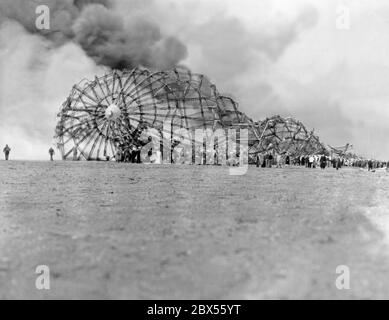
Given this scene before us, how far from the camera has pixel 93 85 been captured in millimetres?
39969

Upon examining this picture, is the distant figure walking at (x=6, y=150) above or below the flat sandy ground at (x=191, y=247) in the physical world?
above

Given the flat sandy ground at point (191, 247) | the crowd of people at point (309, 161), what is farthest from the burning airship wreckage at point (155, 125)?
the flat sandy ground at point (191, 247)

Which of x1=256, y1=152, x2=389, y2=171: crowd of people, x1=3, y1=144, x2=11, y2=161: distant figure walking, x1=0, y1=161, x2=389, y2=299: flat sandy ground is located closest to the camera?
x1=0, y1=161, x2=389, y2=299: flat sandy ground

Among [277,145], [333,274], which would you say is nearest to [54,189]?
[333,274]

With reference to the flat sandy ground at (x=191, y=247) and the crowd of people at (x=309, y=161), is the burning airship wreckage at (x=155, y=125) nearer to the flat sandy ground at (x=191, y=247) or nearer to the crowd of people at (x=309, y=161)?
the crowd of people at (x=309, y=161)

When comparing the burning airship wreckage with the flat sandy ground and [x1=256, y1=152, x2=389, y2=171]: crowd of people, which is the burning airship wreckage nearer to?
[x1=256, y1=152, x2=389, y2=171]: crowd of people

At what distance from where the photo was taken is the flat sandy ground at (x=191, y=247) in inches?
240

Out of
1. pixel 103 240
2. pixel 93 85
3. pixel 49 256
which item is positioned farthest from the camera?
pixel 93 85

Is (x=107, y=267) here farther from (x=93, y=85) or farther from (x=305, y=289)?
(x=93, y=85)

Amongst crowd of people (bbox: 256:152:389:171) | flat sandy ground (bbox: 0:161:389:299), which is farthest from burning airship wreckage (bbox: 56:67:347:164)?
flat sandy ground (bbox: 0:161:389:299)

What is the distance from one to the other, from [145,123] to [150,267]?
1199 inches

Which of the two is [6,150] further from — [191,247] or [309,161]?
[191,247]

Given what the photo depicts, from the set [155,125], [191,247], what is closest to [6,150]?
[155,125]

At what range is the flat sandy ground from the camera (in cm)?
609
